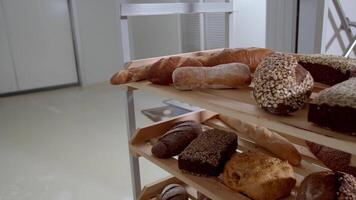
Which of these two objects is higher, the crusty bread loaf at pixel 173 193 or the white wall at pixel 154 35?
the white wall at pixel 154 35

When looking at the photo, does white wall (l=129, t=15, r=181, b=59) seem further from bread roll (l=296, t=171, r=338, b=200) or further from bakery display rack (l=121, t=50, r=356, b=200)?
bread roll (l=296, t=171, r=338, b=200)

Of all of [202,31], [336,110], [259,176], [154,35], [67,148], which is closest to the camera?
[336,110]

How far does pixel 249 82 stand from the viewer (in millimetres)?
732

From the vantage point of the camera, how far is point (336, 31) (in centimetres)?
128

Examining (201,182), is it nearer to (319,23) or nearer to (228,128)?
(228,128)

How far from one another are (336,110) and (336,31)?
3.11ft

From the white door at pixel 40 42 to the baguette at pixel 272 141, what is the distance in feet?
11.4

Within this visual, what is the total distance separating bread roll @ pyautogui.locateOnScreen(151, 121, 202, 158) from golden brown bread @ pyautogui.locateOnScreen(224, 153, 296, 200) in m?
0.18

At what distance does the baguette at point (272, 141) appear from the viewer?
0.82 metres

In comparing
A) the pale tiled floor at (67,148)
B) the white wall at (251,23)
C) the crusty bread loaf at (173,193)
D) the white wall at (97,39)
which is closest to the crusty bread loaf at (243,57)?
the crusty bread loaf at (173,193)

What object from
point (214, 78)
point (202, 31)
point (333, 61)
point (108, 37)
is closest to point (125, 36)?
point (214, 78)

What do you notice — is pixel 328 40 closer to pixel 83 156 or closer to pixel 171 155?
pixel 171 155

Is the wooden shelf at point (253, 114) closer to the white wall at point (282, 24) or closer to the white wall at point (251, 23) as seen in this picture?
the white wall at point (282, 24)

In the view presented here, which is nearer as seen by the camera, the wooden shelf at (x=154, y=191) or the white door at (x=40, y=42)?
the wooden shelf at (x=154, y=191)
